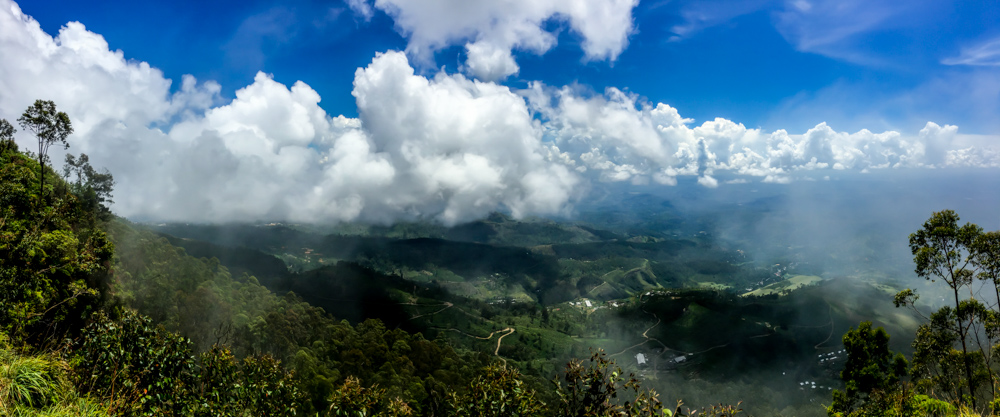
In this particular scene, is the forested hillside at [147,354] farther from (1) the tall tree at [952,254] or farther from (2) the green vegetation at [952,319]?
(1) the tall tree at [952,254]

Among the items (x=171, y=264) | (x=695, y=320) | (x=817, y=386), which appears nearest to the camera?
(x=171, y=264)

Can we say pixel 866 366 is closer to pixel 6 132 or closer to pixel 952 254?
pixel 952 254

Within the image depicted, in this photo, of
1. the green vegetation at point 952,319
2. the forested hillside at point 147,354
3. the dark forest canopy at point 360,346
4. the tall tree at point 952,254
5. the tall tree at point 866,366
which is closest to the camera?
the forested hillside at point 147,354

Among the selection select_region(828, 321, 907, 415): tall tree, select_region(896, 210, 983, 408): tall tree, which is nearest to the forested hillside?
select_region(896, 210, 983, 408): tall tree

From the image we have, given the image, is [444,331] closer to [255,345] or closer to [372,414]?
[255,345]

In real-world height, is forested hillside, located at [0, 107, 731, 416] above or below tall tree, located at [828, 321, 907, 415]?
above

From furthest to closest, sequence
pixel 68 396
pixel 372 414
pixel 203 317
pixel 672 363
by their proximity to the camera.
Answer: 1. pixel 672 363
2. pixel 203 317
3. pixel 372 414
4. pixel 68 396

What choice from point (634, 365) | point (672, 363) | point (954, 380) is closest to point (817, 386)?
point (672, 363)

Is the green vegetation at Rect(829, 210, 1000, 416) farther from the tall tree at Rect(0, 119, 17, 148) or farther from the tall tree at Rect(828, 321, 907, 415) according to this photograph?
the tall tree at Rect(0, 119, 17, 148)

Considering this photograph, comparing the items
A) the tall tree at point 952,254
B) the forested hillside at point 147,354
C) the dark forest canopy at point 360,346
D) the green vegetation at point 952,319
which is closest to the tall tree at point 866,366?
the dark forest canopy at point 360,346

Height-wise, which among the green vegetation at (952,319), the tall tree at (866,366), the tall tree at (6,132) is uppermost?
the tall tree at (6,132)

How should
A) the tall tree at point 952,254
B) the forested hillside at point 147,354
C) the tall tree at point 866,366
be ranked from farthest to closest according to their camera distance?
the tall tree at point 866,366 → the tall tree at point 952,254 → the forested hillside at point 147,354
